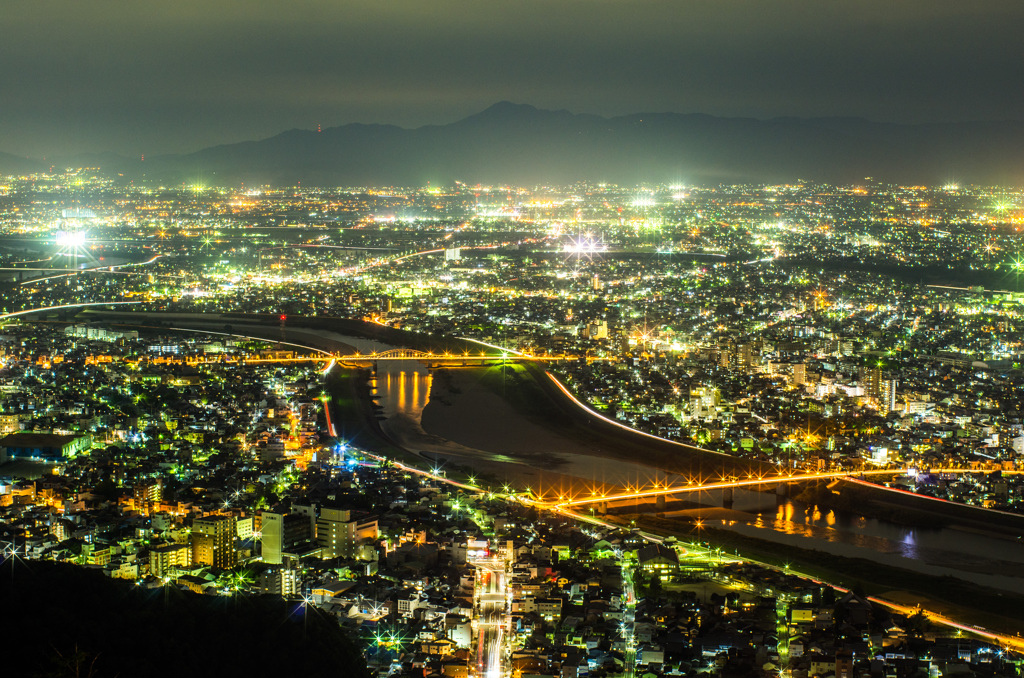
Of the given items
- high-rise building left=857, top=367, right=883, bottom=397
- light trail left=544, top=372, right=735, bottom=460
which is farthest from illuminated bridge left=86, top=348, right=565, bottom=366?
high-rise building left=857, top=367, right=883, bottom=397

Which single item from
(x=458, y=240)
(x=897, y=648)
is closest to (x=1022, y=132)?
(x=458, y=240)

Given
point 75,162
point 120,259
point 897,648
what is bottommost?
point 897,648

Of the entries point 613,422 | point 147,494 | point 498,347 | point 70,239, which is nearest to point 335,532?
point 147,494

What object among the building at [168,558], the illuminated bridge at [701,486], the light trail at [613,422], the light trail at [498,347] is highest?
the light trail at [498,347]

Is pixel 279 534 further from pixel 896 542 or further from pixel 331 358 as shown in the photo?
A: pixel 331 358

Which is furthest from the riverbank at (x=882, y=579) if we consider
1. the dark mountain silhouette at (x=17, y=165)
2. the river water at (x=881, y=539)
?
the dark mountain silhouette at (x=17, y=165)

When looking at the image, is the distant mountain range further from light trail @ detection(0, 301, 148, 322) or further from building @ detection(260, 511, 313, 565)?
building @ detection(260, 511, 313, 565)

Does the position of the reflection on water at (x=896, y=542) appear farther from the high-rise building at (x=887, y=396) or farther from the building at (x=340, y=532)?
the high-rise building at (x=887, y=396)

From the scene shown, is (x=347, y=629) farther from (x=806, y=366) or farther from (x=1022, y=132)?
(x=1022, y=132)
